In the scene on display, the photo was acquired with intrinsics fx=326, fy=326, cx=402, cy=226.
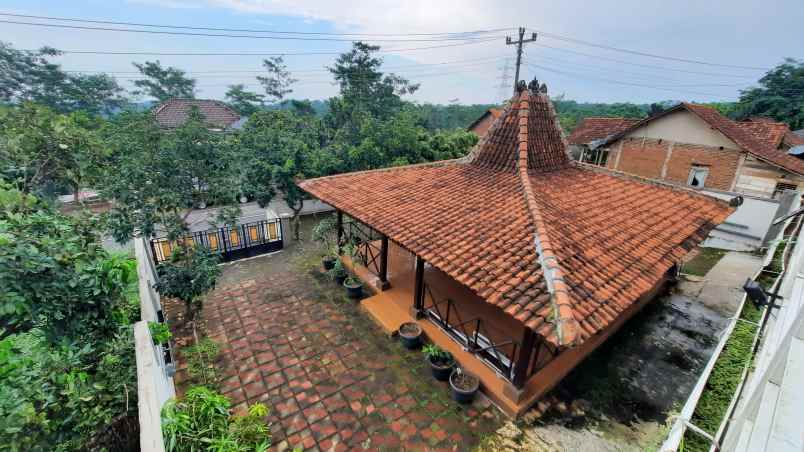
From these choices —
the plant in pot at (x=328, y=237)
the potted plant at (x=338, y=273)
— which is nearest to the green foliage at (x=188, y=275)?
the potted plant at (x=338, y=273)

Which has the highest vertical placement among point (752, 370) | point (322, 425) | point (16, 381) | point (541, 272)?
point (541, 272)

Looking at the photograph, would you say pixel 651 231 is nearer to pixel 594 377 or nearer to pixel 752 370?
pixel 594 377

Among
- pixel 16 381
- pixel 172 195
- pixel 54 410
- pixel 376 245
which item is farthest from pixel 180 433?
pixel 376 245

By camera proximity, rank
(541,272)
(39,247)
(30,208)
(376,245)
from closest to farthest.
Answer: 1. (39,247)
2. (30,208)
3. (541,272)
4. (376,245)

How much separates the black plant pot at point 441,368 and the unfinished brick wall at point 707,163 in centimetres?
1781

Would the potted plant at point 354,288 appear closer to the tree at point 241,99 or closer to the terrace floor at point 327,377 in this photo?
the terrace floor at point 327,377

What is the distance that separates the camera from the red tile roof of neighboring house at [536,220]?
14.4 feet

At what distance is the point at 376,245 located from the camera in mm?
11312

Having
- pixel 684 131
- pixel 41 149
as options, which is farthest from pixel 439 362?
pixel 684 131

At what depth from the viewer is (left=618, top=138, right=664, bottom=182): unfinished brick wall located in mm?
17719

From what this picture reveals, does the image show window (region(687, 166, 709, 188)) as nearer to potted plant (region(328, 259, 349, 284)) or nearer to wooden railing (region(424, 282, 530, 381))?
wooden railing (region(424, 282, 530, 381))

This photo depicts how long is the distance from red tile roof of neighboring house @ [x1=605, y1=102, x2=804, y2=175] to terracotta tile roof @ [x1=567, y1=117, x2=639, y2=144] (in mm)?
5469

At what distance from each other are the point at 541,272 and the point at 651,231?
370 centimetres

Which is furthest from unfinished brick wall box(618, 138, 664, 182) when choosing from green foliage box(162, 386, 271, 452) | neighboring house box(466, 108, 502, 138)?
green foliage box(162, 386, 271, 452)
